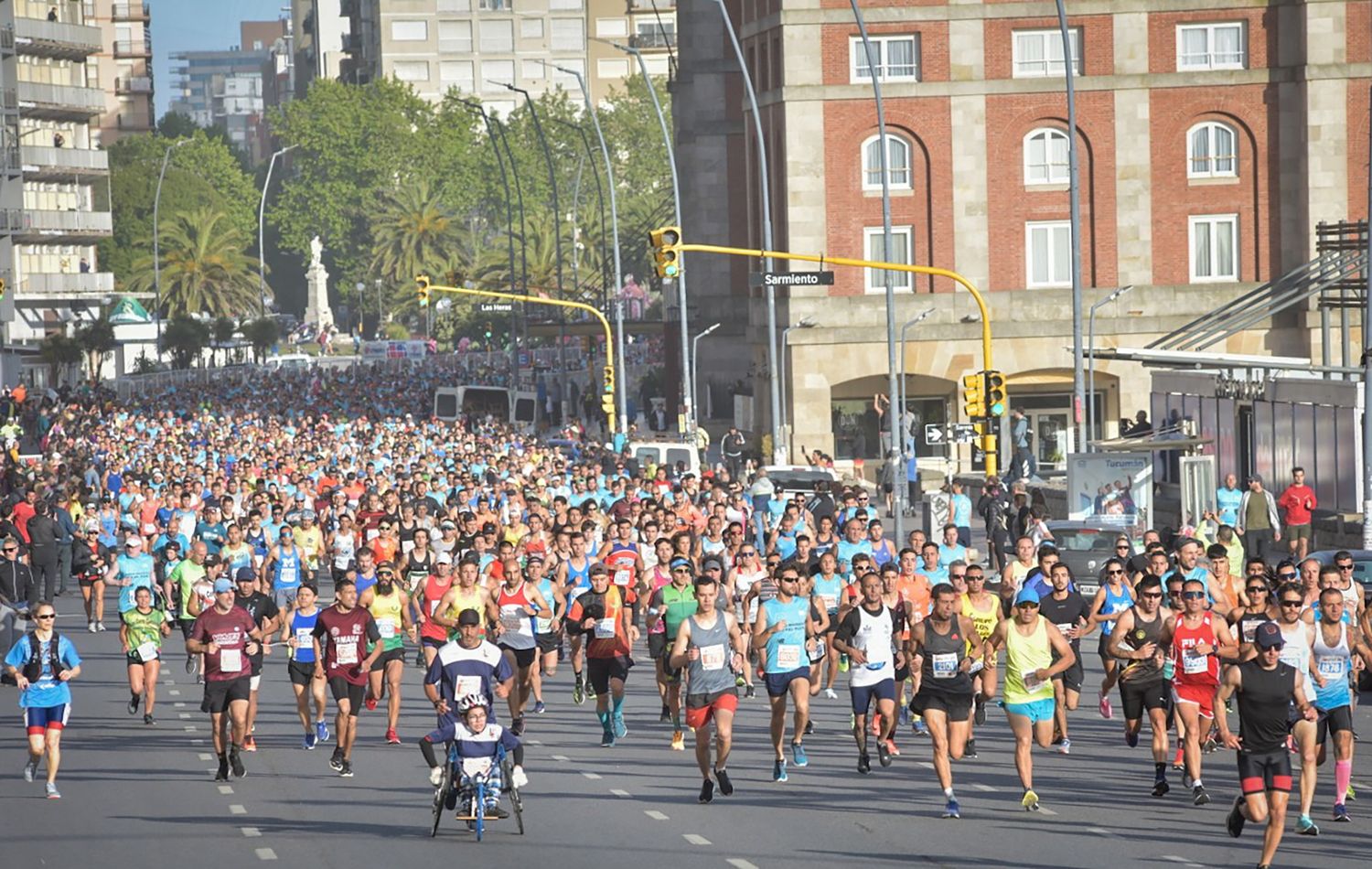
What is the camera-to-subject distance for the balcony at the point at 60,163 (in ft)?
363

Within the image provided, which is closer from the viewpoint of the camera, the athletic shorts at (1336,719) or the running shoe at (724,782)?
the athletic shorts at (1336,719)

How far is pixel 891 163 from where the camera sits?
196ft

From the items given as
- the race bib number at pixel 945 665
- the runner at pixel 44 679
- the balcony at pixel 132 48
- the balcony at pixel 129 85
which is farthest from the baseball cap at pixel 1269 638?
the balcony at pixel 129 85

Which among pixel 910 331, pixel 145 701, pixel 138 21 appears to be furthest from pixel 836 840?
pixel 138 21

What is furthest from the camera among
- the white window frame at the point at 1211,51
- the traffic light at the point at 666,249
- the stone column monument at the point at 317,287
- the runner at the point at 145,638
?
the stone column monument at the point at 317,287

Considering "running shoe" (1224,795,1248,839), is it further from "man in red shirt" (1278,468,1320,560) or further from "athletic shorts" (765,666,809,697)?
"man in red shirt" (1278,468,1320,560)

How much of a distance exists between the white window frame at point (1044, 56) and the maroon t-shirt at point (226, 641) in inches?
1720

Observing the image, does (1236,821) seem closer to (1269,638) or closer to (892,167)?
(1269,638)

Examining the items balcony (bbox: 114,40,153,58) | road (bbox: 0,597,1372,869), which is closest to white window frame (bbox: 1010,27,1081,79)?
road (bbox: 0,597,1372,869)

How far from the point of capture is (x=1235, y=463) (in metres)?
41.5

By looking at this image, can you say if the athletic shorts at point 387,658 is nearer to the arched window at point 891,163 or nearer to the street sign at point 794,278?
the street sign at point 794,278

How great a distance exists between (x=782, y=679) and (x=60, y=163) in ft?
327

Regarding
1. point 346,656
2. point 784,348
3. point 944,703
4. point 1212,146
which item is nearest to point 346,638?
point 346,656

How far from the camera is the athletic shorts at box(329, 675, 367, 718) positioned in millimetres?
18541
